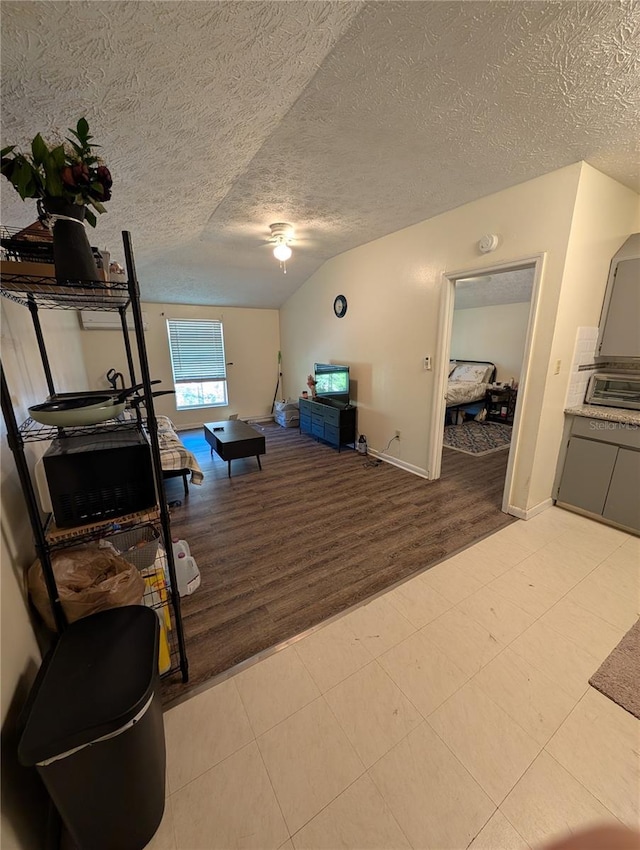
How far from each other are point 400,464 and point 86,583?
319 centimetres

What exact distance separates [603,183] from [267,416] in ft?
17.7

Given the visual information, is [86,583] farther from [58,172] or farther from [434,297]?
[434,297]

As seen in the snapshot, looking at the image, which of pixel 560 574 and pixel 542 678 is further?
pixel 560 574

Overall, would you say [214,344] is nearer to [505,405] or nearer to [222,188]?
[222,188]

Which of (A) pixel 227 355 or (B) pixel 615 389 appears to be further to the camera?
(A) pixel 227 355

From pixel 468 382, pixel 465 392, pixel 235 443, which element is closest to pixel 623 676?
pixel 235 443

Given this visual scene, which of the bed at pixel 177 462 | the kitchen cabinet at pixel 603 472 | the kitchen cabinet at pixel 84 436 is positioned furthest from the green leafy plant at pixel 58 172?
the kitchen cabinet at pixel 603 472

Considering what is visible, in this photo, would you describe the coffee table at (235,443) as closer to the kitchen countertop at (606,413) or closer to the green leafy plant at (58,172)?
the green leafy plant at (58,172)

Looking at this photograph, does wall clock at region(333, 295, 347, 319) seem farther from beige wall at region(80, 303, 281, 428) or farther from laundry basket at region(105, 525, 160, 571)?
laundry basket at region(105, 525, 160, 571)

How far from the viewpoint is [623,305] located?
2445 millimetres

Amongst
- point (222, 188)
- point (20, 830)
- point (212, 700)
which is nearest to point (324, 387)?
point (222, 188)

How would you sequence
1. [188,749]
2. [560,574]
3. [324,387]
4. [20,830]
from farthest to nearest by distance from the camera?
[324,387], [560,574], [188,749], [20,830]

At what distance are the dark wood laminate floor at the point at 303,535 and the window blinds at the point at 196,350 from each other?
7.04ft

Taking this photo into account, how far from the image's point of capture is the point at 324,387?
4.56 meters
